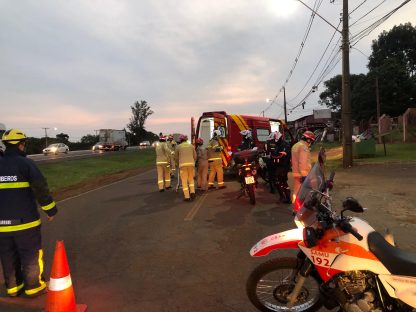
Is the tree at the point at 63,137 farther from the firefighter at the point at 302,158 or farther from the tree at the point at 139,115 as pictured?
the firefighter at the point at 302,158

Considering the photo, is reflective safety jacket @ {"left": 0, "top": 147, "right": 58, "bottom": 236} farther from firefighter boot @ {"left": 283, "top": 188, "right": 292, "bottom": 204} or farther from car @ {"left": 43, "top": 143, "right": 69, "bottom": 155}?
car @ {"left": 43, "top": 143, "right": 69, "bottom": 155}

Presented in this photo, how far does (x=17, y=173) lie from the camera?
187 inches

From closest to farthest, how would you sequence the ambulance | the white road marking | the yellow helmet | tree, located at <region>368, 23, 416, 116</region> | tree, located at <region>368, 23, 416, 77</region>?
the yellow helmet < the white road marking < the ambulance < tree, located at <region>368, 23, 416, 116</region> < tree, located at <region>368, 23, 416, 77</region>

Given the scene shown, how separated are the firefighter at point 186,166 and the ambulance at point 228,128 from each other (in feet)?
13.2

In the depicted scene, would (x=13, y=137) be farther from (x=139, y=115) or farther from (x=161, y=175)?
(x=139, y=115)

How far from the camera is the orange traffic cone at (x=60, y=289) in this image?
13.3 ft

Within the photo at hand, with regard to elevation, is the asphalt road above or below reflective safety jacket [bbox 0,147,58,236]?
below

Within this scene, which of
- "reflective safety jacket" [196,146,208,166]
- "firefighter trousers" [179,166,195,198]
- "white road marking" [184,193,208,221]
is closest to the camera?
"white road marking" [184,193,208,221]

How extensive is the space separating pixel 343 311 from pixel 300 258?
0.59 meters

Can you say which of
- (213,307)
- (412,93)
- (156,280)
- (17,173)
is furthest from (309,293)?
(412,93)

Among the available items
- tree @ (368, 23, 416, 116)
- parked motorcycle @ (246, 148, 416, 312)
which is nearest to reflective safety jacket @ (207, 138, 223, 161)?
parked motorcycle @ (246, 148, 416, 312)

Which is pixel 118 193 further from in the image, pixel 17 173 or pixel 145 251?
pixel 17 173

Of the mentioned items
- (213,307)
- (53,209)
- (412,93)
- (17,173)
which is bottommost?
(213,307)

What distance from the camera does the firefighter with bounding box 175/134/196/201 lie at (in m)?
11.5
